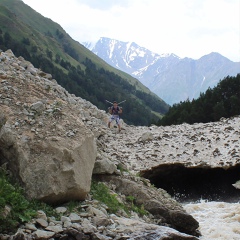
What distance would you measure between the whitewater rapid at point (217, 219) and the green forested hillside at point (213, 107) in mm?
41237

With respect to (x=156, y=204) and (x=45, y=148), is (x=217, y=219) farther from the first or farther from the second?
(x=45, y=148)

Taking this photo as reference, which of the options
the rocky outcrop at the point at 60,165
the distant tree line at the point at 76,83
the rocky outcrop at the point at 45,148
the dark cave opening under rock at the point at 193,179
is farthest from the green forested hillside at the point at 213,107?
the distant tree line at the point at 76,83

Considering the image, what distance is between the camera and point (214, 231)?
1599 centimetres

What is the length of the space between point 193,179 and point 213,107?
3532 cm

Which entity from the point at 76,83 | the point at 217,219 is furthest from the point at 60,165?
the point at 76,83

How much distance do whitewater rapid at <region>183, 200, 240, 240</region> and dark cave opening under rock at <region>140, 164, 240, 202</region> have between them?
4030 mm

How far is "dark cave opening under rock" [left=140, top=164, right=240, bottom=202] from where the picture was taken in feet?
84.5

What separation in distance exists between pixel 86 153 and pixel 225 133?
22.5 metres

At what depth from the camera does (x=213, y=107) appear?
61.6m

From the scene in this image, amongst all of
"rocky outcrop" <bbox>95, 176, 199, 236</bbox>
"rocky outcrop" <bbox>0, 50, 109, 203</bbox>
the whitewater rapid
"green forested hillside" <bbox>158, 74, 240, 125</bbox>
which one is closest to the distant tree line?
"green forested hillside" <bbox>158, 74, 240, 125</bbox>

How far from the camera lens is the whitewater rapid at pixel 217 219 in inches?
612

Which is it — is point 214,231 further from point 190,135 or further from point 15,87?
point 190,135

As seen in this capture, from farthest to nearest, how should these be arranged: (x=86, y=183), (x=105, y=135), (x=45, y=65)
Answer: (x=45, y=65) → (x=105, y=135) → (x=86, y=183)

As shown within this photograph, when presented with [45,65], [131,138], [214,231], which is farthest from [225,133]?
[45,65]
